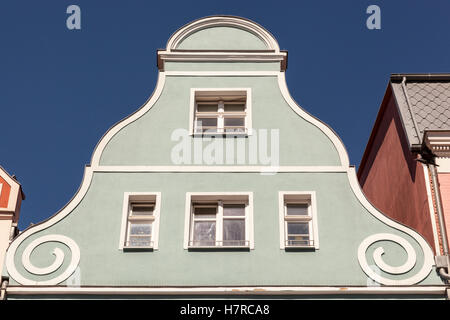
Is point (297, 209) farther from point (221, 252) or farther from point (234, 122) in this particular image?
point (234, 122)

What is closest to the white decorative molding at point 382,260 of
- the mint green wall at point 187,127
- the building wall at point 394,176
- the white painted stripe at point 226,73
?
the building wall at point 394,176

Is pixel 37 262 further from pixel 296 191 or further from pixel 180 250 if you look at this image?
pixel 296 191

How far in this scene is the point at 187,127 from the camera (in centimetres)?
1492

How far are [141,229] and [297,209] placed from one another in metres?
3.11

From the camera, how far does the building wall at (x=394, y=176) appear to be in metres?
14.5

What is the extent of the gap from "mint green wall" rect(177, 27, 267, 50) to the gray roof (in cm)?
348

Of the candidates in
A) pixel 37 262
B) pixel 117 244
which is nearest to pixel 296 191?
pixel 117 244

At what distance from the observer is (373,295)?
41.1 feet

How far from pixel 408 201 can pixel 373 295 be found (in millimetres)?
3600

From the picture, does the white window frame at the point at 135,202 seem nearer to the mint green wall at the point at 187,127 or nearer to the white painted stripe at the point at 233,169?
the white painted stripe at the point at 233,169

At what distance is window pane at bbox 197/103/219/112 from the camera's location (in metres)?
15.8

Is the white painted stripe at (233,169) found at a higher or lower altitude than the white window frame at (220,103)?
lower

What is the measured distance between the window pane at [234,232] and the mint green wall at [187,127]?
5.30 ft

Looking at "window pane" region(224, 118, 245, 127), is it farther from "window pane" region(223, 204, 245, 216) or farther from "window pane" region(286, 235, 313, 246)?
"window pane" region(286, 235, 313, 246)
